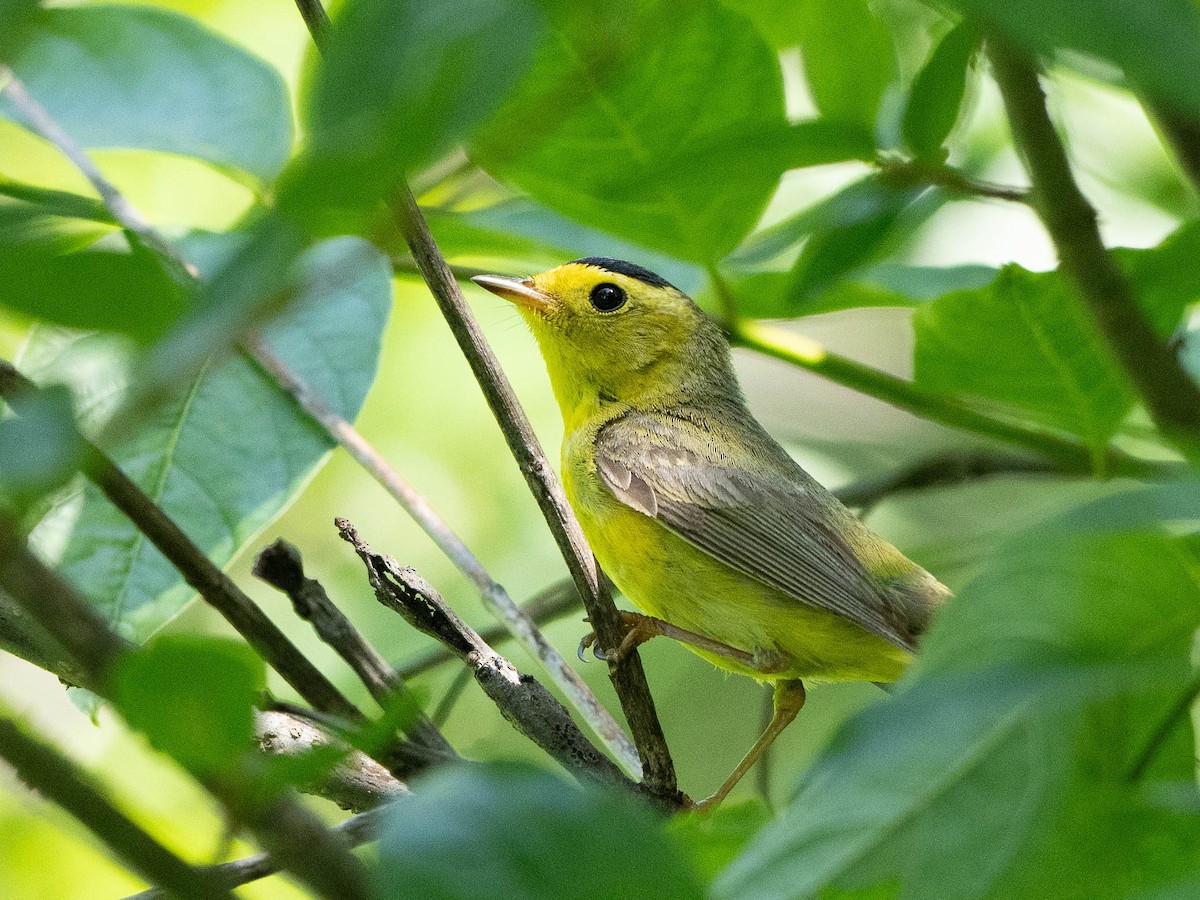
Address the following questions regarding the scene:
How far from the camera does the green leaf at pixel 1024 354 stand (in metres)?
2.51

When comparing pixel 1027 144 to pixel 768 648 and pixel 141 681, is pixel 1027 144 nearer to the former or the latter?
pixel 141 681

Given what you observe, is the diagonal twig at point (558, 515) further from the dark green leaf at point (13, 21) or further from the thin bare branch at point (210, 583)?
the dark green leaf at point (13, 21)

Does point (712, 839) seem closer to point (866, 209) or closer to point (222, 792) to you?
point (222, 792)

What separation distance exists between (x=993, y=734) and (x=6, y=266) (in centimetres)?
77

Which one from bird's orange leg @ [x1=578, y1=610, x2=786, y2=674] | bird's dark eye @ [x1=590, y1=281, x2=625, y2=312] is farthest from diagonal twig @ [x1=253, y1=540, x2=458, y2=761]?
bird's dark eye @ [x1=590, y1=281, x2=625, y2=312]

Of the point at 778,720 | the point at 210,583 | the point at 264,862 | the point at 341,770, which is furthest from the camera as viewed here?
the point at 778,720

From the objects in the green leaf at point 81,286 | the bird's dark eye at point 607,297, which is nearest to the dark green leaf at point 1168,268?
the green leaf at point 81,286

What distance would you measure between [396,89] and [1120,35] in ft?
1.28

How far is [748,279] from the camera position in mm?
3246

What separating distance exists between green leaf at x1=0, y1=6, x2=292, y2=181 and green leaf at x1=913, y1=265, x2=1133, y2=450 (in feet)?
4.88

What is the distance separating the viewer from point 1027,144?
5.02ft

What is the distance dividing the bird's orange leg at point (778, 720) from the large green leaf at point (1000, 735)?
2912mm

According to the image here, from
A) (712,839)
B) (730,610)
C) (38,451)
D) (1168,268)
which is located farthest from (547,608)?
(38,451)

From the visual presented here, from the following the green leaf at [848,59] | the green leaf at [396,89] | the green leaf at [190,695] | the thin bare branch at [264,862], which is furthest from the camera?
the green leaf at [848,59]
